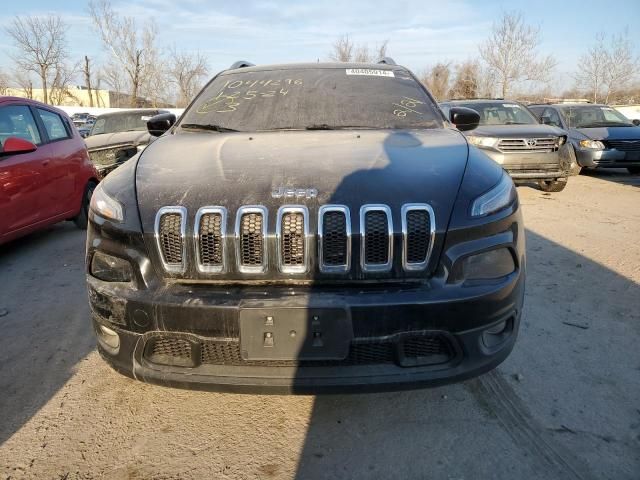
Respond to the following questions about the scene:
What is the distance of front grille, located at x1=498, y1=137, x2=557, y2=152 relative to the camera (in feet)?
26.5

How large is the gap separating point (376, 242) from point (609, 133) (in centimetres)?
1079

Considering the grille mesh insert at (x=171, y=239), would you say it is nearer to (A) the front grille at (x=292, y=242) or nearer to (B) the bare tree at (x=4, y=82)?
(A) the front grille at (x=292, y=242)

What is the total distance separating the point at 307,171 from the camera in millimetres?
2162

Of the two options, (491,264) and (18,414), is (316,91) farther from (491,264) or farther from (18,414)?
(18,414)

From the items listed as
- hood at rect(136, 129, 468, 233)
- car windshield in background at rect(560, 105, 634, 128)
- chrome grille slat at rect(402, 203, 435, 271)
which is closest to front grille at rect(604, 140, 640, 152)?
car windshield in background at rect(560, 105, 634, 128)

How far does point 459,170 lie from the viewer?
7.17 ft

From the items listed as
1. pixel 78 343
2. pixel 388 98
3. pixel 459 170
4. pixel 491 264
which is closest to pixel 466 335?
pixel 491 264

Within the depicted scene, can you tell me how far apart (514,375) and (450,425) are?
2.06 feet

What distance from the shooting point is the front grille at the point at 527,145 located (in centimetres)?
808

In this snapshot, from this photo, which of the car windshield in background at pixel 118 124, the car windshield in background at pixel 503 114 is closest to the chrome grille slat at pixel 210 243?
the car windshield in background at pixel 503 114

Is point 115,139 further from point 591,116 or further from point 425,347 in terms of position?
point 591,116

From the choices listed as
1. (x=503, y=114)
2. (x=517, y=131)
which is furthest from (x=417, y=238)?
(x=503, y=114)

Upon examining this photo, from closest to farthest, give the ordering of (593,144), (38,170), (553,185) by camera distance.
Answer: (38,170)
(553,185)
(593,144)

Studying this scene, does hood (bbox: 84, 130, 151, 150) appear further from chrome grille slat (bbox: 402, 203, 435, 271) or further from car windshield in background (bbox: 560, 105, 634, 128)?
car windshield in background (bbox: 560, 105, 634, 128)
